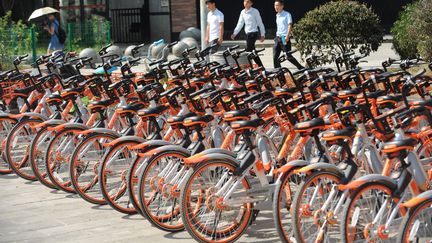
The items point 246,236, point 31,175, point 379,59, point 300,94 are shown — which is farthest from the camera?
point 379,59

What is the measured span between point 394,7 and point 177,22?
24.1ft

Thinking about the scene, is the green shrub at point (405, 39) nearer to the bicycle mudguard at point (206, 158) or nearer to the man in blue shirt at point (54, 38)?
the man in blue shirt at point (54, 38)

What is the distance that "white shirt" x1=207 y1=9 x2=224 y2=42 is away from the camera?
17.0 meters

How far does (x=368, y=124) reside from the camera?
744 centimetres

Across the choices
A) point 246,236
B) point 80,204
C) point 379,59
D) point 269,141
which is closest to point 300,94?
point 269,141

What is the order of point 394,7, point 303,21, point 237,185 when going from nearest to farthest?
point 237,185
point 303,21
point 394,7

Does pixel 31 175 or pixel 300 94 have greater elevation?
pixel 300 94

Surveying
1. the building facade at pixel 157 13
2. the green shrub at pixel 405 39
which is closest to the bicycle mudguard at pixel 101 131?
the green shrub at pixel 405 39

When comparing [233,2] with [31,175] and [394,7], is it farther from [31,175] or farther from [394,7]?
[31,175]

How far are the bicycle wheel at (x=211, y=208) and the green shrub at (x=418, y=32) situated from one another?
35.2 ft

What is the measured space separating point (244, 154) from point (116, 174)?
161 centimetres

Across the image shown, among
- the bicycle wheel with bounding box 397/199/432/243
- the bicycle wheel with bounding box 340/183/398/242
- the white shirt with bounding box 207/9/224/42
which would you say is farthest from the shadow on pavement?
the white shirt with bounding box 207/9/224/42

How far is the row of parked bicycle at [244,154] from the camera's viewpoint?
19.6ft

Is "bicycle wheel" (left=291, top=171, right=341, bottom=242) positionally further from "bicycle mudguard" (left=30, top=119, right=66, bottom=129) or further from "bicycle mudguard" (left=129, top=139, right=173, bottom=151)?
"bicycle mudguard" (left=30, top=119, right=66, bottom=129)
